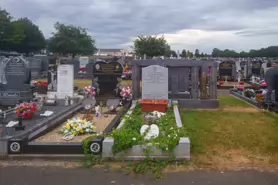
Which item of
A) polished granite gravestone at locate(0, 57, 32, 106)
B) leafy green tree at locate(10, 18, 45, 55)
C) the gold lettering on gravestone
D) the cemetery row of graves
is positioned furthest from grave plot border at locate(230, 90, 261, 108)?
leafy green tree at locate(10, 18, 45, 55)

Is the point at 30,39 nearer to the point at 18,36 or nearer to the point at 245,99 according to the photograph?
the point at 18,36

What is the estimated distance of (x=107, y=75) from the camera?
13.4 meters

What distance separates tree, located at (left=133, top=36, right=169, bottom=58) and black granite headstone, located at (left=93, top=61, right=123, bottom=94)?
105 feet

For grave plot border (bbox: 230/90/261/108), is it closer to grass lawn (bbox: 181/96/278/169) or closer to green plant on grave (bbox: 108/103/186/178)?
grass lawn (bbox: 181/96/278/169)

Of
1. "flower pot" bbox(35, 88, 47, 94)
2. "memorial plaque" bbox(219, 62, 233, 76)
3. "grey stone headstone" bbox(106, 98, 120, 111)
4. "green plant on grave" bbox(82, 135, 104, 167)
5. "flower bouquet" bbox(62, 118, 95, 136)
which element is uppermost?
"memorial plaque" bbox(219, 62, 233, 76)

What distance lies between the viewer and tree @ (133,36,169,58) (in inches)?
1785

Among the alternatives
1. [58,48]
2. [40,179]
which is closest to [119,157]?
[40,179]

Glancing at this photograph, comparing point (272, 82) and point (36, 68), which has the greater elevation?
point (36, 68)

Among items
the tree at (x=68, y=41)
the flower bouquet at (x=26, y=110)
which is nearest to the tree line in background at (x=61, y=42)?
the tree at (x=68, y=41)

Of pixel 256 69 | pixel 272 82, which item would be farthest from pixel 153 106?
pixel 256 69

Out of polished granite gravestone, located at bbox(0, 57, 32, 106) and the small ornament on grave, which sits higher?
polished granite gravestone, located at bbox(0, 57, 32, 106)

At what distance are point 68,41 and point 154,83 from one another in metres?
55.7

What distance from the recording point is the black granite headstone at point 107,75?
13.4 metres

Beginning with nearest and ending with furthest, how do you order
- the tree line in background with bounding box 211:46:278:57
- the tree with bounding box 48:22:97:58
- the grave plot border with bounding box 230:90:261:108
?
the grave plot border with bounding box 230:90:261:108
the tree with bounding box 48:22:97:58
the tree line in background with bounding box 211:46:278:57
